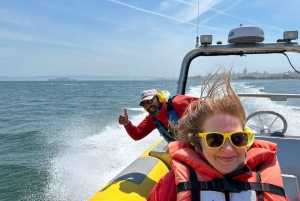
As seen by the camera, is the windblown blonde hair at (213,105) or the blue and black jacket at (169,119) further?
the blue and black jacket at (169,119)

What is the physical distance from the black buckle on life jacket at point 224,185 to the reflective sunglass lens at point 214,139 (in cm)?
15

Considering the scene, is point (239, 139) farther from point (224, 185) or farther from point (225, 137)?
point (224, 185)

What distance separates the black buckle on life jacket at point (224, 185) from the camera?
3.35 ft

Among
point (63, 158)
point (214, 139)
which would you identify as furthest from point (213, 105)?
point (63, 158)

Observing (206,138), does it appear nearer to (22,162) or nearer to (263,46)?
(263,46)

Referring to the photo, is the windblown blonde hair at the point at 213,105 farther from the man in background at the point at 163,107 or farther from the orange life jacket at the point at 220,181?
the man in background at the point at 163,107

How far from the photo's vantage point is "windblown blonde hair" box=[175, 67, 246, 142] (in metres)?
1.06

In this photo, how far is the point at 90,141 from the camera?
662 cm

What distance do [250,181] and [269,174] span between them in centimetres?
11

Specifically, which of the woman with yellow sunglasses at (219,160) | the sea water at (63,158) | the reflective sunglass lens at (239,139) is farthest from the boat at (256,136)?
the reflective sunglass lens at (239,139)

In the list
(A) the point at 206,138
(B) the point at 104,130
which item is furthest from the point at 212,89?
(B) the point at 104,130

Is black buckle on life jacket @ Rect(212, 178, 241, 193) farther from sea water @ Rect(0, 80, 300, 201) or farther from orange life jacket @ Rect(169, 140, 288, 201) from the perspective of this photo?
sea water @ Rect(0, 80, 300, 201)

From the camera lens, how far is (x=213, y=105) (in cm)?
107

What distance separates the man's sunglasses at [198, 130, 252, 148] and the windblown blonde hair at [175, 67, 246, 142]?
8 centimetres
